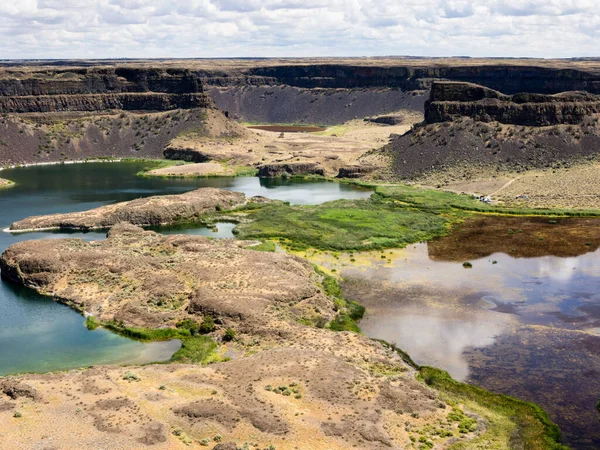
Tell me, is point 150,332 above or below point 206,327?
below

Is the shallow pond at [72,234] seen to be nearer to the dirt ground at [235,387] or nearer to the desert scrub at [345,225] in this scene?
the dirt ground at [235,387]

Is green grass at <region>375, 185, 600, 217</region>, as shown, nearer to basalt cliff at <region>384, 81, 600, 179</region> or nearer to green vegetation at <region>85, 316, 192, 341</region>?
basalt cliff at <region>384, 81, 600, 179</region>

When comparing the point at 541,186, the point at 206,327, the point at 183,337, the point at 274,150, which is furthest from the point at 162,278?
the point at 274,150

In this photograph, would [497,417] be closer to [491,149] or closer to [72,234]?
[72,234]

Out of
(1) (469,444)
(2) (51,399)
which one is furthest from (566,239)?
(2) (51,399)

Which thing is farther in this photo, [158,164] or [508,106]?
[158,164]

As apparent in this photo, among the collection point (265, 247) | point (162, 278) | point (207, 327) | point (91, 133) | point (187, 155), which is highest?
point (91, 133)

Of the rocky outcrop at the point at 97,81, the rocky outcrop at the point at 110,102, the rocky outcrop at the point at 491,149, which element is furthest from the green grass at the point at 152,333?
the rocky outcrop at the point at 97,81
